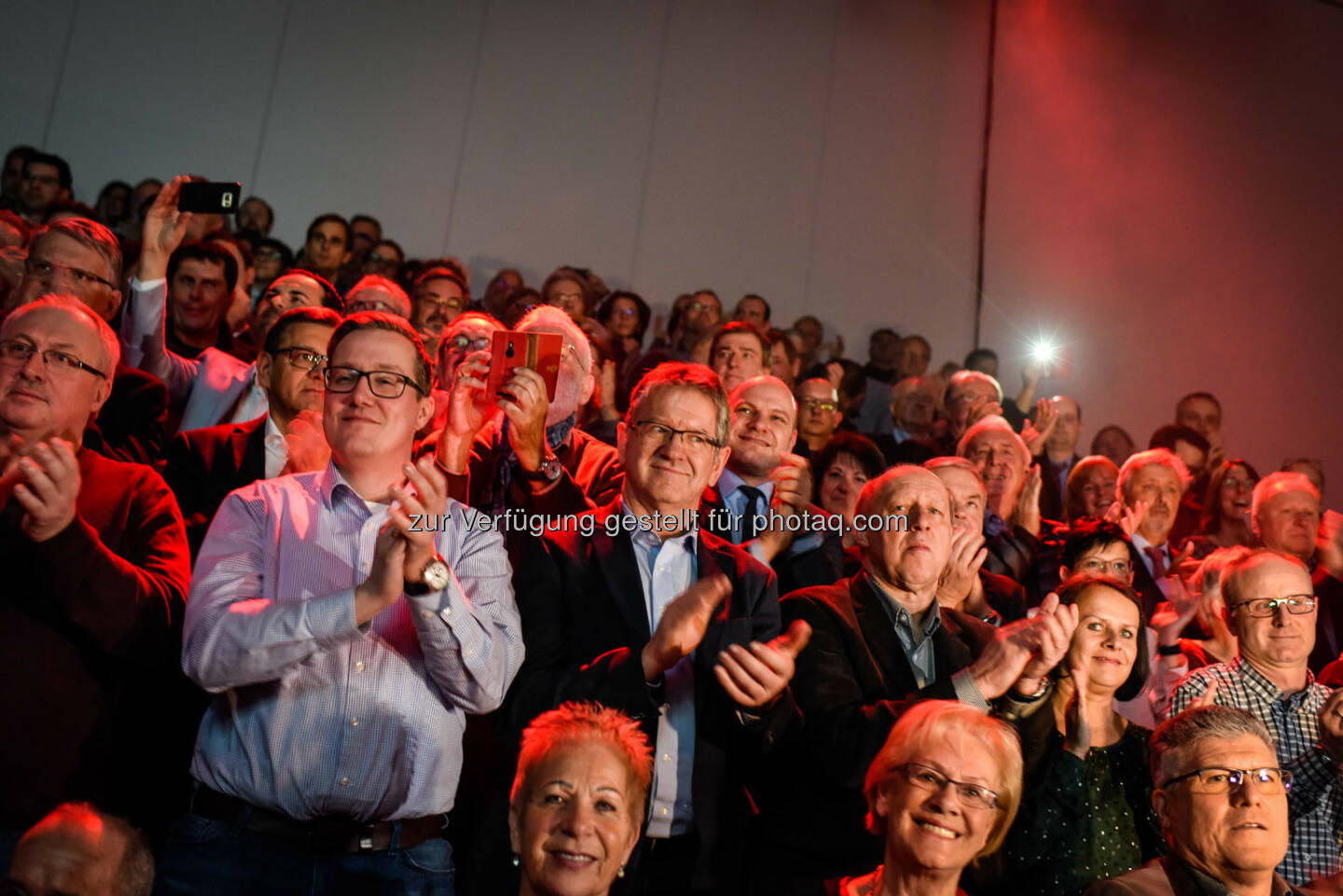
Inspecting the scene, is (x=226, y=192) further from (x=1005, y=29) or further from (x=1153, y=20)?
(x=1153, y=20)

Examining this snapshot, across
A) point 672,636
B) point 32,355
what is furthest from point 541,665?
point 32,355

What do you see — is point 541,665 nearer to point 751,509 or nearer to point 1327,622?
point 751,509

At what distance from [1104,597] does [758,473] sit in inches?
42.7

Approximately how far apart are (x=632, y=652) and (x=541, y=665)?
0.23 meters

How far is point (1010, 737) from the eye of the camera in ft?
7.17

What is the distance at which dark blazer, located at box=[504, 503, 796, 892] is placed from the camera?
7.17ft

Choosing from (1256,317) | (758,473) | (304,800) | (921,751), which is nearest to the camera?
(304,800)

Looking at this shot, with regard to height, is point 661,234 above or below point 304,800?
above

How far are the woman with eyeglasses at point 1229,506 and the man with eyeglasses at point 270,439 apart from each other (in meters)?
3.68

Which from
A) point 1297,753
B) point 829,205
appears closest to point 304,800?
point 1297,753

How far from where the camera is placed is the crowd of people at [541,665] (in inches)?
76.3

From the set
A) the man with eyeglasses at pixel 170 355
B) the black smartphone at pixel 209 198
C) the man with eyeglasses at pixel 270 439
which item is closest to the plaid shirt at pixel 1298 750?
the man with eyeglasses at pixel 270 439

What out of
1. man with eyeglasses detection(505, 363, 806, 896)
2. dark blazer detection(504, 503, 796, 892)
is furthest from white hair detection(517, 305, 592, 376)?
dark blazer detection(504, 503, 796, 892)

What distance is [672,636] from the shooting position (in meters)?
2.10
